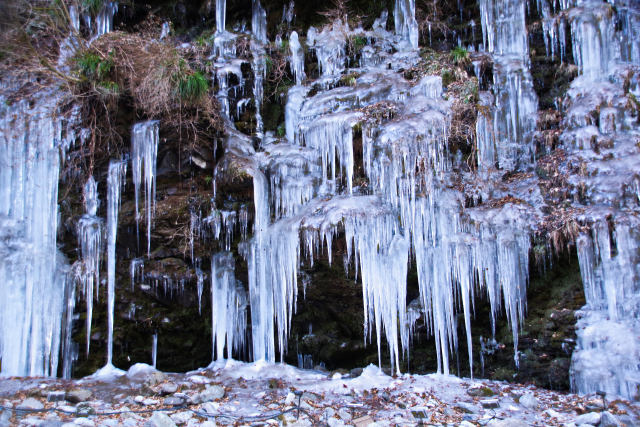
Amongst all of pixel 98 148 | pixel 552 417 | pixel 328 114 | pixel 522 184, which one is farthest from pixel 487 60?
pixel 98 148

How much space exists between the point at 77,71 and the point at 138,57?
38.7 inches

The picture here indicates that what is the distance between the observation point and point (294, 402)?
540 centimetres

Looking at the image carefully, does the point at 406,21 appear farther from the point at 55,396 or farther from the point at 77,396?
the point at 55,396

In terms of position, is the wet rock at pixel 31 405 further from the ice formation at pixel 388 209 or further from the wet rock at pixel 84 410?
the ice formation at pixel 388 209

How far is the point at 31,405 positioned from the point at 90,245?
9.88ft

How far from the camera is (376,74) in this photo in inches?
336

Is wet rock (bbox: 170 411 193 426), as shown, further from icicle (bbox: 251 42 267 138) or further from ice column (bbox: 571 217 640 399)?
ice column (bbox: 571 217 640 399)

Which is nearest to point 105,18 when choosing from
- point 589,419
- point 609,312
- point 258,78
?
point 258,78

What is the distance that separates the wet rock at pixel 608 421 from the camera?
183 inches

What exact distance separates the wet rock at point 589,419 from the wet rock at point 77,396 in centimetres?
579

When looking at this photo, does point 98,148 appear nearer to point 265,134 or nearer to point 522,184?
point 265,134

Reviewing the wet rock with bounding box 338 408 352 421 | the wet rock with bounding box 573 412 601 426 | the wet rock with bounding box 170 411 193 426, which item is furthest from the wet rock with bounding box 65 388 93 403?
the wet rock with bounding box 573 412 601 426

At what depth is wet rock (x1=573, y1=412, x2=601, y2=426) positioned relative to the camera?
490 cm

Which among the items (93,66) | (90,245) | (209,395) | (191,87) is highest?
(93,66)
